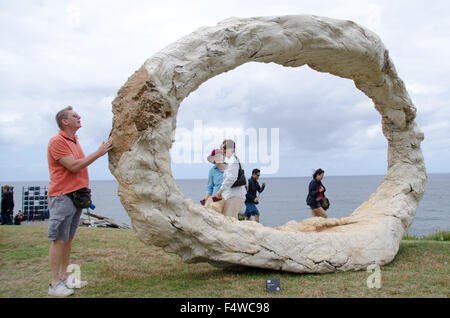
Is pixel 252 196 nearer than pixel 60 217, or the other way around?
pixel 60 217

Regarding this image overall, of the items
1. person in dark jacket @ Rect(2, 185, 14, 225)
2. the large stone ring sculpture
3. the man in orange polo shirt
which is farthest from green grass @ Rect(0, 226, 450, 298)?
person in dark jacket @ Rect(2, 185, 14, 225)

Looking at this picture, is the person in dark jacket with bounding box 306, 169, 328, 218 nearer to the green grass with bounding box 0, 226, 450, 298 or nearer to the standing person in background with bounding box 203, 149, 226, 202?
the green grass with bounding box 0, 226, 450, 298

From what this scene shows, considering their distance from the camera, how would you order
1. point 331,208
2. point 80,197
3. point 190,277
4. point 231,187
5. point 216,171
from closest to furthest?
point 80,197 → point 190,277 → point 231,187 → point 216,171 → point 331,208

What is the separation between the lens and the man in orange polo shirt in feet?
11.9

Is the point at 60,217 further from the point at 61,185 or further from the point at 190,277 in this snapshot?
the point at 190,277

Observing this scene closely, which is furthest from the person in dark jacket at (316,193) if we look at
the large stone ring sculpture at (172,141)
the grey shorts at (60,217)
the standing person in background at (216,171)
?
the grey shorts at (60,217)

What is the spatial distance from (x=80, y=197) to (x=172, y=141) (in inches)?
43.1

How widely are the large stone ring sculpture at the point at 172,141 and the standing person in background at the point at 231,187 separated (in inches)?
27.4

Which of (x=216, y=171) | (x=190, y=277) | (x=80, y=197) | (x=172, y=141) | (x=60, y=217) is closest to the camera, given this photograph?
(x=60, y=217)

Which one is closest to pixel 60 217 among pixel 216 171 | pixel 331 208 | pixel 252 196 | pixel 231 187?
pixel 231 187

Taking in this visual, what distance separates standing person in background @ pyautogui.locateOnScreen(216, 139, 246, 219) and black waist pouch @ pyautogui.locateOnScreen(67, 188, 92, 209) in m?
1.92

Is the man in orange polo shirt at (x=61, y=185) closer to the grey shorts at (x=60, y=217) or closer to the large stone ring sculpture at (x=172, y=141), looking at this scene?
the grey shorts at (x=60, y=217)

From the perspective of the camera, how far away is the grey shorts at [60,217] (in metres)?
3.60

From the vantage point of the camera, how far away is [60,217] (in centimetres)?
361
